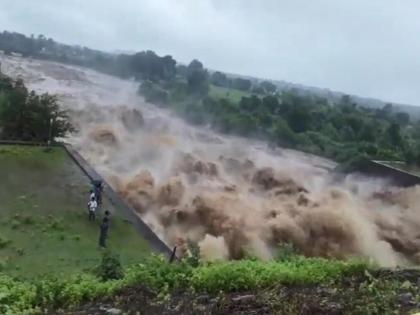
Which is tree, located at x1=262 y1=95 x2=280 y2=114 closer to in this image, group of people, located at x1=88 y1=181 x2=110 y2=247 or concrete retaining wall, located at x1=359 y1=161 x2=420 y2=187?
concrete retaining wall, located at x1=359 y1=161 x2=420 y2=187

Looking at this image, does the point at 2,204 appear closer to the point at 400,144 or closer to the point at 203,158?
the point at 203,158

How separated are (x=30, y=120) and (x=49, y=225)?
11518 mm

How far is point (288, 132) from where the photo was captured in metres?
45.4

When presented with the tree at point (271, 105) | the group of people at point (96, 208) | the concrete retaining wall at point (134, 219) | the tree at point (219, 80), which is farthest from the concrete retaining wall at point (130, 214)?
the tree at point (219, 80)

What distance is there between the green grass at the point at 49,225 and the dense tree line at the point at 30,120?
12.0 ft

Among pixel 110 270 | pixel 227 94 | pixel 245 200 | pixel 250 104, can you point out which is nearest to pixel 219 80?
pixel 227 94

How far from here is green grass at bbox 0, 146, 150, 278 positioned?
12383 millimetres

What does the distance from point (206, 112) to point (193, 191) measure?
99.6ft

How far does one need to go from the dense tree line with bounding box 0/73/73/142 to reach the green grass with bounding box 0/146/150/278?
365cm

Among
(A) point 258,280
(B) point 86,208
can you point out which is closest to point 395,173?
(B) point 86,208

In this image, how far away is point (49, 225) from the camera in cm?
1475

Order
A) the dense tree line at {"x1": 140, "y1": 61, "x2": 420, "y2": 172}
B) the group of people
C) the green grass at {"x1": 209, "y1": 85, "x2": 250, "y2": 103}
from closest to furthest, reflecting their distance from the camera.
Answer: the group of people, the dense tree line at {"x1": 140, "y1": 61, "x2": 420, "y2": 172}, the green grass at {"x1": 209, "y1": 85, "x2": 250, "y2": 103}

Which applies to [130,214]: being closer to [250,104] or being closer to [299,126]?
[299,126]

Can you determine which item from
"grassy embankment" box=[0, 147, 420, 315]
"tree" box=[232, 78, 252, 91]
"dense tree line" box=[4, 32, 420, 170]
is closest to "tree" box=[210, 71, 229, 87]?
"tree" box=[232, 78, 252, 91]
